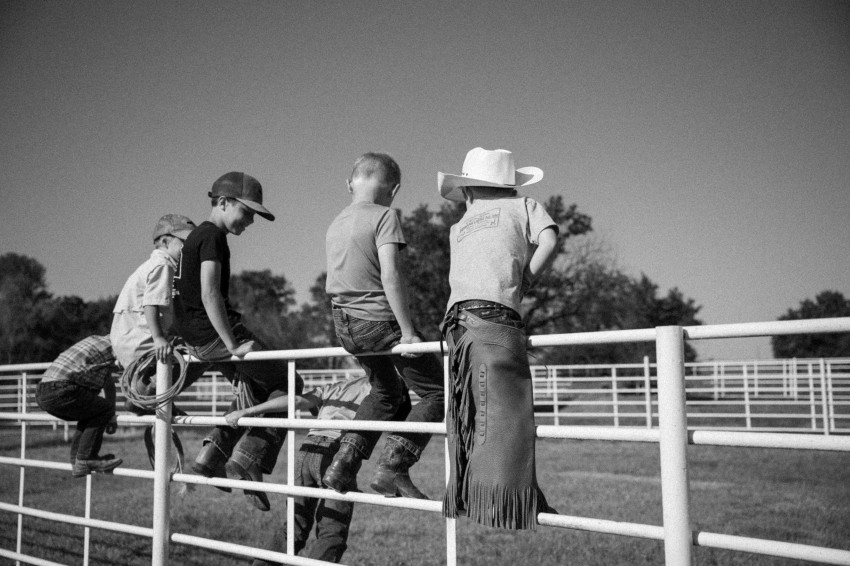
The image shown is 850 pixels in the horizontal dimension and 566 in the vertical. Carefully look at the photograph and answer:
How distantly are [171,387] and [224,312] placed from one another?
1.71 feet

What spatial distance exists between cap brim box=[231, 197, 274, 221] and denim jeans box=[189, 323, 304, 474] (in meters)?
0.52

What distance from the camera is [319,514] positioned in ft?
10.5

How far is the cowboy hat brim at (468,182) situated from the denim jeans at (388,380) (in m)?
0.54

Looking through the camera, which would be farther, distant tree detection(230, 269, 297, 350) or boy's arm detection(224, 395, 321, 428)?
distant tree detection(230, 269, 297, 350)

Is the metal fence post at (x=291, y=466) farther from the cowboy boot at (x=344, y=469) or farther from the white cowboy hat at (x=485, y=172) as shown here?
the white cowboy hat at (x=485, y=172)

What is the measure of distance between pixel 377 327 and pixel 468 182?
65cm

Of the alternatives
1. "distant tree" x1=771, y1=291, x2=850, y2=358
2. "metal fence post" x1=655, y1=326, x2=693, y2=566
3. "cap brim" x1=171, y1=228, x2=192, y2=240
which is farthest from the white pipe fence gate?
"distant tree" x1=771, y1=291, x2=850, y2=358

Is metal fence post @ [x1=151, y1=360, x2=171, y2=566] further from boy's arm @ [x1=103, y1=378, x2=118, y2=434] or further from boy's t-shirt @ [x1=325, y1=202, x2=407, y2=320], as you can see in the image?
boy's t-shirt @ [x1=325, y1=202, x2=407, y2=320]

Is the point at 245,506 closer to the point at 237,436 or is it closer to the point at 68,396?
the point at 68,396

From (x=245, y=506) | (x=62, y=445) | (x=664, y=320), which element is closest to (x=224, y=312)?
(x=245, y=506)

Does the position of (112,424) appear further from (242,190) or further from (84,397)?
(242,190)

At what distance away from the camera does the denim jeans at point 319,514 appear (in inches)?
123

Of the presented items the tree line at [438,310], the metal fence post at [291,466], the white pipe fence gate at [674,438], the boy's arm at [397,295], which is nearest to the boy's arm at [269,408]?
the metal fence post at [291,466]

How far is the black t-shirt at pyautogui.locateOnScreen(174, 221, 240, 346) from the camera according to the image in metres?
3.30
